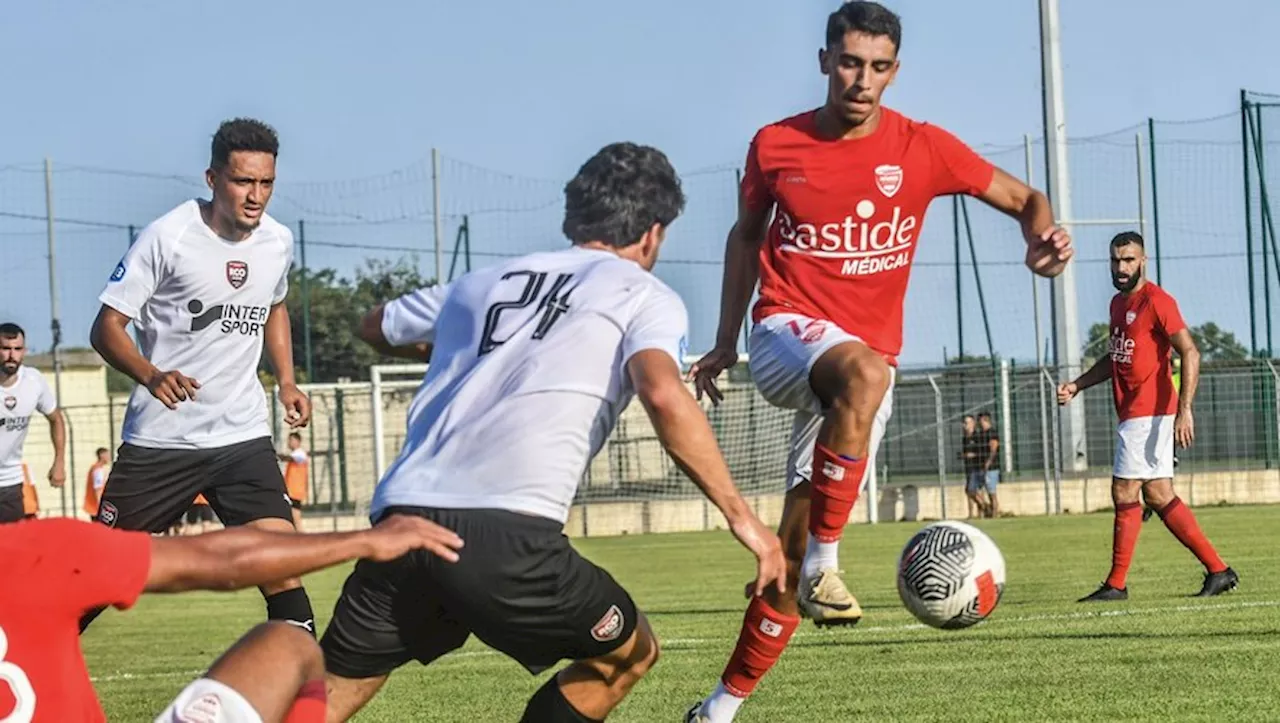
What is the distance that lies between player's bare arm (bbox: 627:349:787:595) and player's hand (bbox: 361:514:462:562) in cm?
63

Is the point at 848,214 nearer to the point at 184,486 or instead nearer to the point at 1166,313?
the point at 184,486

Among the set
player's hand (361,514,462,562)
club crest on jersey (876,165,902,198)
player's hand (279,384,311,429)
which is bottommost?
player's hand (361,514,462,562)

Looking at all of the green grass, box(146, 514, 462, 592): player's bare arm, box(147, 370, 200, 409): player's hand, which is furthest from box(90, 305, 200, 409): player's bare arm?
box(146, 514, 462, 592): player's bare arm

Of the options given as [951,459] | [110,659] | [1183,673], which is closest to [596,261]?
[1183,673]

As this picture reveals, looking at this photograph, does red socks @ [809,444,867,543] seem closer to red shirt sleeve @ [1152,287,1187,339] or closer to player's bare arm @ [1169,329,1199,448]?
player's bare arm @ [1169,329,1199,448]

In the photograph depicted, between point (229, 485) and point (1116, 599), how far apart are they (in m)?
6.23

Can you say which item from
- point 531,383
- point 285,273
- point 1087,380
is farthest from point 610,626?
point 1087,380

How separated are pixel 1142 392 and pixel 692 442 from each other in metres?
9.21

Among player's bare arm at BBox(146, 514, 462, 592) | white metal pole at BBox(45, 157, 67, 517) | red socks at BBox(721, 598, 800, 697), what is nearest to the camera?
player's bare arm at BBox(146, 514, 462, 592)

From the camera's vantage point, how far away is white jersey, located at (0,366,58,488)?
1462cm

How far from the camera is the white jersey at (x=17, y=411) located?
576 inches

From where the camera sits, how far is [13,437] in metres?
14.8

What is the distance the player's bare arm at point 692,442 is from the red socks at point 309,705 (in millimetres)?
1083

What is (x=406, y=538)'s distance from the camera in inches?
182
